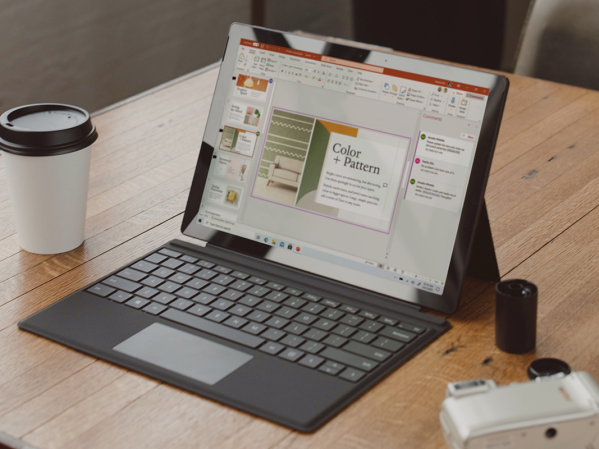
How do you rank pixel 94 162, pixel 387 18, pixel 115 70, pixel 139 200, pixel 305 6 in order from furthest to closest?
pixel 305 6 → pixel 115 70 → pixel 387 18 → pixel 94 162 → pixel 139 200

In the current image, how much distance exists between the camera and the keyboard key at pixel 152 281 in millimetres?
958

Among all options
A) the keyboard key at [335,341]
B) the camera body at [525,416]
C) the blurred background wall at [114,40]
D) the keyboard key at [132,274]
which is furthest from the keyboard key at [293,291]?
the blurred background wall at [114,40]

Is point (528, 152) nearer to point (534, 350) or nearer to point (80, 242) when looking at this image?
point (534, 350)

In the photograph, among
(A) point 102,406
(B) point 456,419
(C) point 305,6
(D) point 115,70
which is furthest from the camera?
(C) point 305,6

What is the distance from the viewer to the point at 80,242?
1.08m

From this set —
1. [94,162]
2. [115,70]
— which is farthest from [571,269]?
[115,70]

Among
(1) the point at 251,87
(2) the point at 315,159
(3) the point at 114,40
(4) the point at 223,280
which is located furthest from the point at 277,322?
(3) the point at 114,40

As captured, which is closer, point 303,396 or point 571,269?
point 303,396

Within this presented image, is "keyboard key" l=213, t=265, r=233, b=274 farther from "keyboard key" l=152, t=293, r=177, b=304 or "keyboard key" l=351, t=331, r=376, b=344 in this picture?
"keyboard key" l=351, t=331, r=376, b=344

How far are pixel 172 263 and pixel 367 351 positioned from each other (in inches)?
12.9

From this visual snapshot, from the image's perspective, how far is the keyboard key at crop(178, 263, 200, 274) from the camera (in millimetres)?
979

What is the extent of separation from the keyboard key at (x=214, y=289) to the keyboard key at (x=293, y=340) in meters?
0.14

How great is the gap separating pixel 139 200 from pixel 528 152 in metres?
0.75

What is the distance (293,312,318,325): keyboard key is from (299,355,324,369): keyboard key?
2.7 inches
